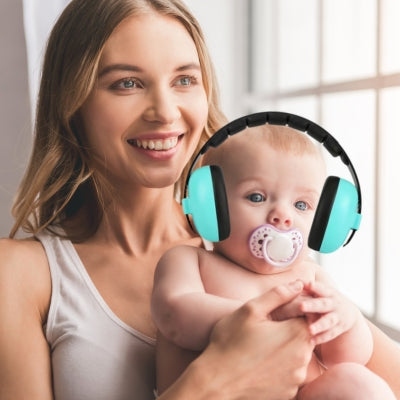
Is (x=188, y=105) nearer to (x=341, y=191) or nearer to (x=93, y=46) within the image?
(x=93, y=46)

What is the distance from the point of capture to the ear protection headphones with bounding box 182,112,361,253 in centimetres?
89

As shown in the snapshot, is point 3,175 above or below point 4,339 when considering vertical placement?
above

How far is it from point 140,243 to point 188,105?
1.03ft

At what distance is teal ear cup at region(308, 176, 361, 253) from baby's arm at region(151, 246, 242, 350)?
156 millimetres

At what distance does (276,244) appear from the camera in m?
0.91

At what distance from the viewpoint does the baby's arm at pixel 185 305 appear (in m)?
0.90

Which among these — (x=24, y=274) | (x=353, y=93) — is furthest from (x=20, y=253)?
(x=353, y=93)

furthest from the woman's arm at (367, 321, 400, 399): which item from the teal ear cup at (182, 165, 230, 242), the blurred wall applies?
the blurred wall

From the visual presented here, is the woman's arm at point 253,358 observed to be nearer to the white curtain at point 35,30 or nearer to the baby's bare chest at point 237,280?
the baby's bare chest at point 237,280

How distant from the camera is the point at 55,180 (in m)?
1.35

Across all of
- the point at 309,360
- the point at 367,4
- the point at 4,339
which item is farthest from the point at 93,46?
the point at 367,4

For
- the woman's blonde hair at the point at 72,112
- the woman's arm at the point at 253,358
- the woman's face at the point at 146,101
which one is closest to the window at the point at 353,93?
the woman's blonde hair at the point at 72,112

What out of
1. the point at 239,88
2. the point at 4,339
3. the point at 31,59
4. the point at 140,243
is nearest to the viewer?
the point at 4,339

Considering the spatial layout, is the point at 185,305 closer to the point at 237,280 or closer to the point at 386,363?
Result: the point at 237,280
